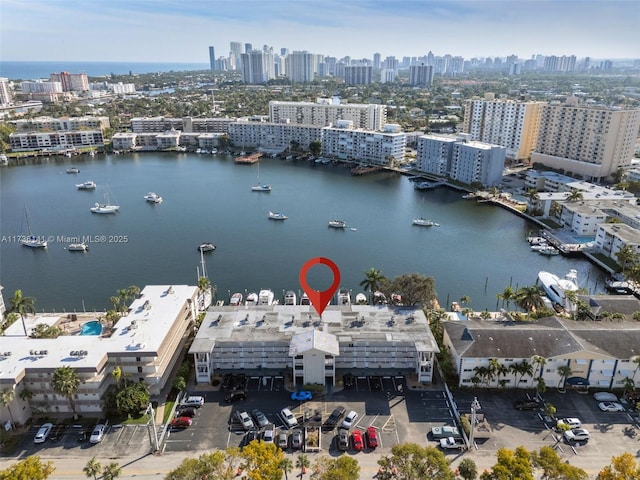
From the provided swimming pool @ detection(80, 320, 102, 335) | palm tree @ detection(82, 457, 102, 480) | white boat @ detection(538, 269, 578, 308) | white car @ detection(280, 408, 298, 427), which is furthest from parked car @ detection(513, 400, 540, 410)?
swimming pool @ detection(80, 320, 102, 335)

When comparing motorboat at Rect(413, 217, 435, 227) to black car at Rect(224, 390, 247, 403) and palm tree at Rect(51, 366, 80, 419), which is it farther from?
palm tree at Rect(51, 366, 80, 419)

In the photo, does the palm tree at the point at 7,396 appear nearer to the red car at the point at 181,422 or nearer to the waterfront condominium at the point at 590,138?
the red car at the point at 181,422

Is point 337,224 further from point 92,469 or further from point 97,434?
point 92,469

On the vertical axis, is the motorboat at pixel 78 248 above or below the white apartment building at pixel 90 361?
below

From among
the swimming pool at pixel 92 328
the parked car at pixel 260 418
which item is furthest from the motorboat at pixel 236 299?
the parked car at pixel 260 418

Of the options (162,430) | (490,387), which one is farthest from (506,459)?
(162,430)

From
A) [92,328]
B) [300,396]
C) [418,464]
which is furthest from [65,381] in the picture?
[418,464]
